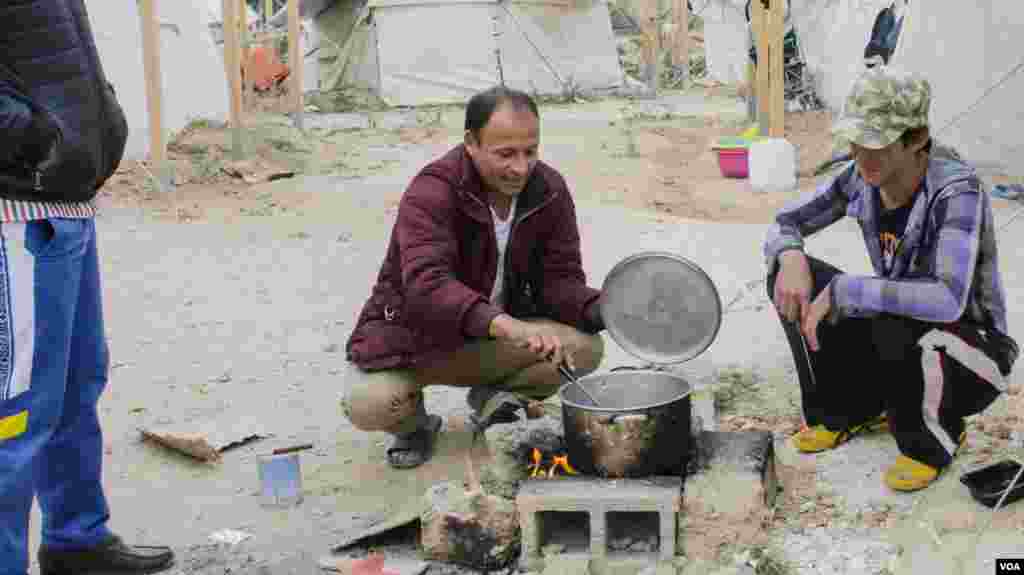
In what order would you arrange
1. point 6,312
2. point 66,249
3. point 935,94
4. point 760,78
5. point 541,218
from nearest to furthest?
point 6,312
point 66,249
point 541,218
point 935,94
point 760,78

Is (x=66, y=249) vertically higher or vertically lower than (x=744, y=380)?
higher

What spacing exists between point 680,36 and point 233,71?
34.4ft

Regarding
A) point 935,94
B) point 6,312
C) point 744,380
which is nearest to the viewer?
point 6,312

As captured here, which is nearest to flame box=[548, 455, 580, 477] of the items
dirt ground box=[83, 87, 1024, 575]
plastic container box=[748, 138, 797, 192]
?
dirt ground box=[83, 87, 1024, 575]

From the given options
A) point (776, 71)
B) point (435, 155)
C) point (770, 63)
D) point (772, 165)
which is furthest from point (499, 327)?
point (435, 155)

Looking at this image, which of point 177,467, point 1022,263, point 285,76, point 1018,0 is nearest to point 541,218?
point 177,467

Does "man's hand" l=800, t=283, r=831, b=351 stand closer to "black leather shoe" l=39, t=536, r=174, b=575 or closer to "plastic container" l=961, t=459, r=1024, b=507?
"plastic container" l=961, t=459, r=1024, b=507

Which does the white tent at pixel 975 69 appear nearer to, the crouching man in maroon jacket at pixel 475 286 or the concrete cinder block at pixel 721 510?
the crouching man in maroon jacket at pixel 475 286

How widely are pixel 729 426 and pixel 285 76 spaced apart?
677 inches

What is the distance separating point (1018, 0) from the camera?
757cm

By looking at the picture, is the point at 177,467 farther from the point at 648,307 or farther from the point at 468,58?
the point at 468,58

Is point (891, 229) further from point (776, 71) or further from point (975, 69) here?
point (776, 71)

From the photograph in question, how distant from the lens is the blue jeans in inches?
106

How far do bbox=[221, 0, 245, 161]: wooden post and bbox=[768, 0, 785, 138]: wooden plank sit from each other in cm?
451
